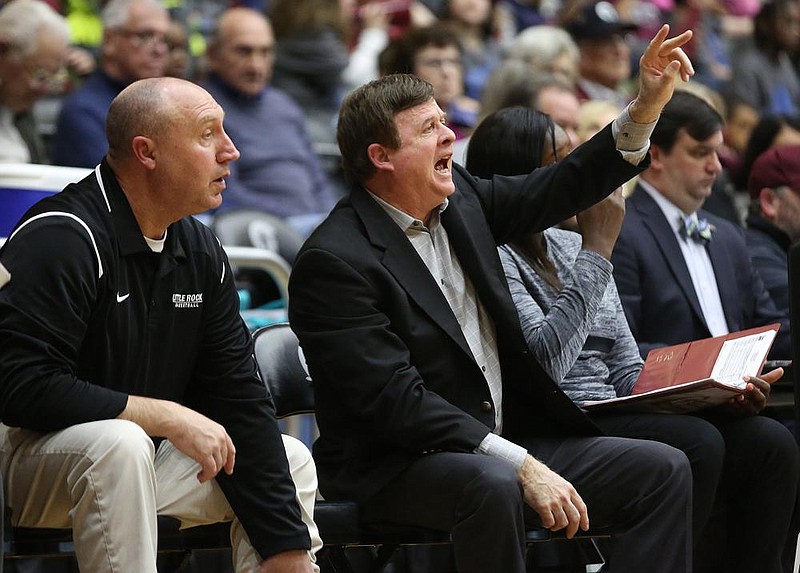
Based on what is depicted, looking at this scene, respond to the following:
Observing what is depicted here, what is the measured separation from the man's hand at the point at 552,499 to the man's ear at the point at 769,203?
7.06 ft

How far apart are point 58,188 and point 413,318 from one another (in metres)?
1.34

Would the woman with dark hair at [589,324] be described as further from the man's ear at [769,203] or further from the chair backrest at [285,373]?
the man's ear at [769,203]

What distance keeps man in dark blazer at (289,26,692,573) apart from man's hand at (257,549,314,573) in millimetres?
324

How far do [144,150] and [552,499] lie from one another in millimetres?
1313

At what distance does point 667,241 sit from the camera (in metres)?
4.78

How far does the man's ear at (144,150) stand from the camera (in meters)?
3.41

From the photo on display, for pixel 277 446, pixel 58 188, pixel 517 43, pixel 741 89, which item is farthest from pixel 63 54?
pixel 741 89

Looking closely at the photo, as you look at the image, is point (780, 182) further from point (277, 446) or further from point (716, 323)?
point (277, 446)

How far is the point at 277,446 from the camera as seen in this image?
3.46 m

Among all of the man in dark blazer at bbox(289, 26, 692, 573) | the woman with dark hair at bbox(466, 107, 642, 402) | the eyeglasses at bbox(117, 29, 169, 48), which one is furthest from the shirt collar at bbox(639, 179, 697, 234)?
the eyeglasses at bbox(117, 29, 169, 48)

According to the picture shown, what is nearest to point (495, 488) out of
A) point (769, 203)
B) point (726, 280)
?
point (726, 280)

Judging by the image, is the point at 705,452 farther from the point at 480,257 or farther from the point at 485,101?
the point at 485,101

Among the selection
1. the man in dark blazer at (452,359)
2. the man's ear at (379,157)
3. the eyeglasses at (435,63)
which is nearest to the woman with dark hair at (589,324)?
the man in dark blazer at (452,359)

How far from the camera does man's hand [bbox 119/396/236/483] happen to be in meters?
3.16
